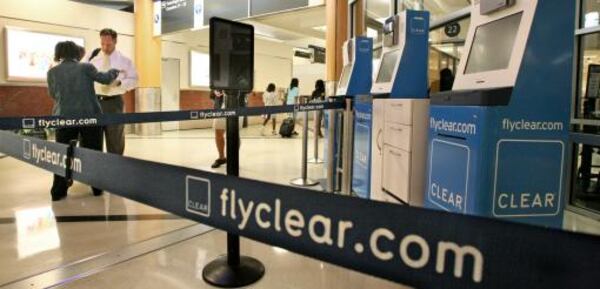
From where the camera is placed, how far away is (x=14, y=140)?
136 cm

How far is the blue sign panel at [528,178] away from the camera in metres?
1.56

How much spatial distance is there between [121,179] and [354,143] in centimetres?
248

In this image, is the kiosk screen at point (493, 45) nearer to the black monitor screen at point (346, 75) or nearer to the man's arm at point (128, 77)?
the black monitor screen at point (346, 75)

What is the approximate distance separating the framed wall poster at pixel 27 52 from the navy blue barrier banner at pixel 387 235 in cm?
843

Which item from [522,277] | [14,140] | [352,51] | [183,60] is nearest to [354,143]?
[352,51]

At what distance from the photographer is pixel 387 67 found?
116 inches

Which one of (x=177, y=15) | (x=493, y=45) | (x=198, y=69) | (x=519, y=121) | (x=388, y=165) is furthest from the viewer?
(x=198, y=69)

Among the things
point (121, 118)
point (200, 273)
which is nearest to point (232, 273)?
point (200, 273)

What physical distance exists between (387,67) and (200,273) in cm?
190

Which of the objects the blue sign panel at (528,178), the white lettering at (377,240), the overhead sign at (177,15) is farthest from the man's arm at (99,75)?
the overhead sign at (177,15)

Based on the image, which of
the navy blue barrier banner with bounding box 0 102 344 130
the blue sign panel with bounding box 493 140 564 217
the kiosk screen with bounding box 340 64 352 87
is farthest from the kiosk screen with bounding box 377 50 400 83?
the blue sign panel with bounding box 493 140 564 217

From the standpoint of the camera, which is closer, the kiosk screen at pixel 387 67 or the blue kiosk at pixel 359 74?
the kiosk screen at pixel 387 67

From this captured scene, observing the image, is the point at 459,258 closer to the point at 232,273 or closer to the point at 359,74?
the point at 232,273

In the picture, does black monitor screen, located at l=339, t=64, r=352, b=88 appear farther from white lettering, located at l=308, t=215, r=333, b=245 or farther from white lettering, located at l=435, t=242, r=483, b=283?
white lettering, located at l=435, t=242, r=483, b=283
